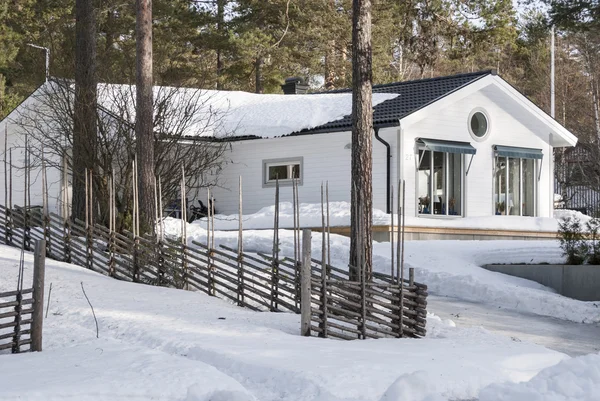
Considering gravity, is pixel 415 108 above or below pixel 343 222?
above

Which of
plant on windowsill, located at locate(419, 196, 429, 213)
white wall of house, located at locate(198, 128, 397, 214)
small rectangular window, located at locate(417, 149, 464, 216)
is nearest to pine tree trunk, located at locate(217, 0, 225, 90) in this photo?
white wall of house, located at locate(198, 128, 397, 214)

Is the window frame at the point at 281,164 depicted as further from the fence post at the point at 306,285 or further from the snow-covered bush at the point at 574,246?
the fence post at the point at 306,285

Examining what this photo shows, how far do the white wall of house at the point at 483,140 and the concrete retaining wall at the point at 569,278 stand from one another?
637 cm

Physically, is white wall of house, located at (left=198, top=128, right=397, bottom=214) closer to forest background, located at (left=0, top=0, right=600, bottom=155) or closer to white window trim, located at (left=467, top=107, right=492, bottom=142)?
white window trim, located at (left=467, top=107, right=492, bottom=142)

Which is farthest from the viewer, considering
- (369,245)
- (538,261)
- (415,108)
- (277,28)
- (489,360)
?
(277,28)

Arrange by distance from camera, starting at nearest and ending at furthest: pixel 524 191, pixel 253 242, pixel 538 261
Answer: pixel 538 261, pixel 253 242, pixel 524 191

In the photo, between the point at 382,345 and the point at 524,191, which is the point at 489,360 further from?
the point at 524,191

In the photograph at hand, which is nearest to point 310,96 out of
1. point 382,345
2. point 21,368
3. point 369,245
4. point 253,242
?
point 253,242

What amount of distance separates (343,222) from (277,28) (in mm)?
19264

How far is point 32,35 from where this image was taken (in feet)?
134

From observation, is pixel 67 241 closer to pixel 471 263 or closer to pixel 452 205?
pixel 471 263

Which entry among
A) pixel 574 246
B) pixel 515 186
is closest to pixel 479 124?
pixel 515 186

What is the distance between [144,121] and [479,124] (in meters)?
10.9

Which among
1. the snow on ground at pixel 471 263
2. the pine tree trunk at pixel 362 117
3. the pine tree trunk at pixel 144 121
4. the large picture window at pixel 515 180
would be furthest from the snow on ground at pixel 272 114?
the pine tree trunk at pixel 362 117
